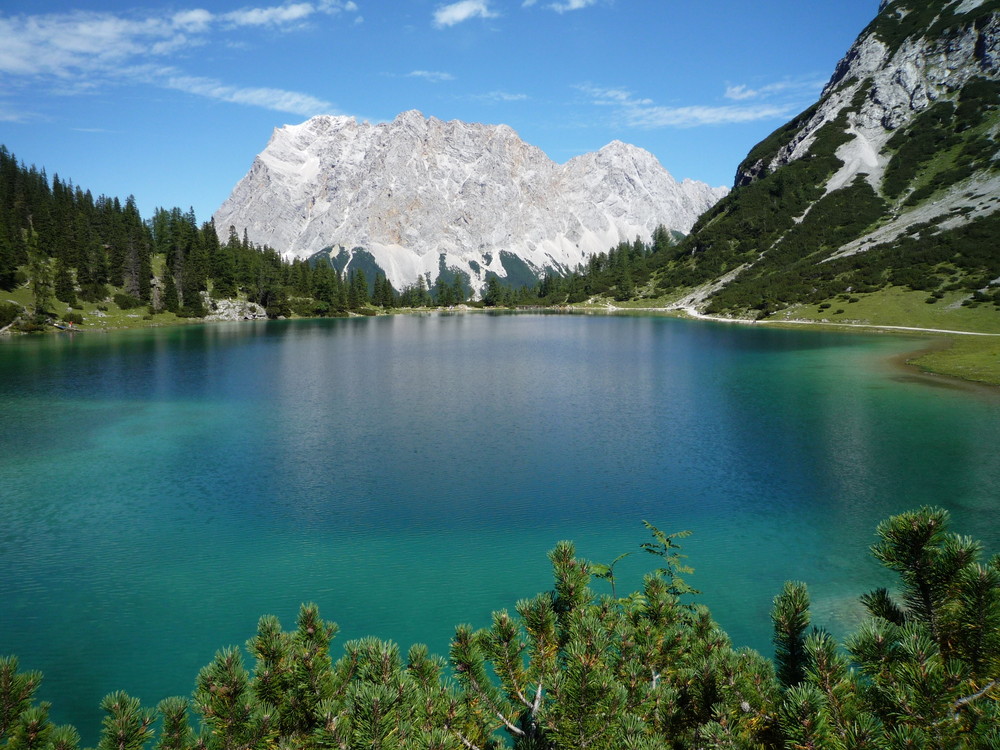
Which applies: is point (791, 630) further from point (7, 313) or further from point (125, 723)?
point (7, 313)

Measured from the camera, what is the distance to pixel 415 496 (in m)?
23.6

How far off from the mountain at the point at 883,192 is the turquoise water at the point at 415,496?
71.7m

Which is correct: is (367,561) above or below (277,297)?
below

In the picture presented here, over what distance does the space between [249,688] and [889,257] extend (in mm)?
132882

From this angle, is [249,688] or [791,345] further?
[791,345]

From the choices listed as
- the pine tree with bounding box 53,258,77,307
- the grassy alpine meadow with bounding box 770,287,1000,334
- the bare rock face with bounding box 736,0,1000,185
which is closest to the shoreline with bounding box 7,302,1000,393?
the grassy alpine meadow with bounding box 770,287,1000,334

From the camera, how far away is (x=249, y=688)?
5.58 m

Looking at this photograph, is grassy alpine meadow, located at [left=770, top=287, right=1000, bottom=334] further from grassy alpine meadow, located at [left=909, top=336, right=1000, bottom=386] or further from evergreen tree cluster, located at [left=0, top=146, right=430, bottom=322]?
evergreen tree cluster, located at [left=0, top=146, right=430, bottom=322]

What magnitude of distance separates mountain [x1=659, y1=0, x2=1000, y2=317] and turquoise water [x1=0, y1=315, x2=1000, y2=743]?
71.7m

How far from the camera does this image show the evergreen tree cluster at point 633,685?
4.10 metres

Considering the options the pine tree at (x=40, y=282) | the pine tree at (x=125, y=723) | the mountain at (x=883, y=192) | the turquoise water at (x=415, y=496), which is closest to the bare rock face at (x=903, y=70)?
the mountain at (x=883, y=192)

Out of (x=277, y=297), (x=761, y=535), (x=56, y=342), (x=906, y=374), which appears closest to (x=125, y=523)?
(x=761, y=535)

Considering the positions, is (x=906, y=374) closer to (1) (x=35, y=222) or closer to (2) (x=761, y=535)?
(2) (x=761, y=535)

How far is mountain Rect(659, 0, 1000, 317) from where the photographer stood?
106938 millimetres
